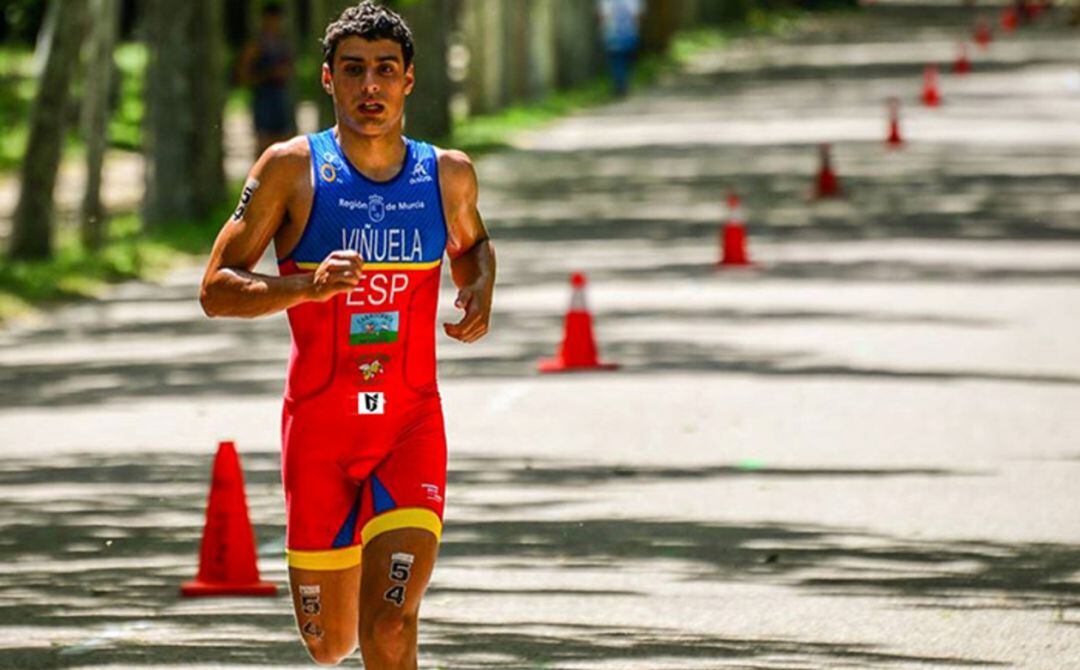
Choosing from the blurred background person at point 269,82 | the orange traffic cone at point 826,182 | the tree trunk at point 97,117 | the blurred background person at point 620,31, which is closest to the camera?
the tree trunk at point 97,117

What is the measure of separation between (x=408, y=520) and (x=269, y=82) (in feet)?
76.7

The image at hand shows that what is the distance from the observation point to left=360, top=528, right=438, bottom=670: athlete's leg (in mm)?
6727

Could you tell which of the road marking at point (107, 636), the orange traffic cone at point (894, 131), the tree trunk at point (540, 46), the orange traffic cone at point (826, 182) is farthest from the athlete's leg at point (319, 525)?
the tree trunk at point (540, 46)

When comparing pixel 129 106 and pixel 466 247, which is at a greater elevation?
pixel 466 247

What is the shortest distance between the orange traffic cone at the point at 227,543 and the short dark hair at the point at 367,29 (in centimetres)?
325

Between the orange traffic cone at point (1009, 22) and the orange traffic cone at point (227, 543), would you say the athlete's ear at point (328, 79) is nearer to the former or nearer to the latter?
the orange traffic cone at point (227, 543)

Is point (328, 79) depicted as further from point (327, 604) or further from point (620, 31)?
point (620, 31)

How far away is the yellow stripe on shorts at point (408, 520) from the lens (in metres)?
6.84

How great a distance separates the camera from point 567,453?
14102 millimetres

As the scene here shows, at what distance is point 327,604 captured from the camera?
7004 mm

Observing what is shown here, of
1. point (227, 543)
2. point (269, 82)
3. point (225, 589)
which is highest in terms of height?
point (269, 82)

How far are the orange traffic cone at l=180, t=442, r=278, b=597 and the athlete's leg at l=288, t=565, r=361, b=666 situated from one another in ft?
9.85

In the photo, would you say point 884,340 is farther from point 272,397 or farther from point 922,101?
point 922,101

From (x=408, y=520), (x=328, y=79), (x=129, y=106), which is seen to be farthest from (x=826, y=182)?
(x=129, y=106)
